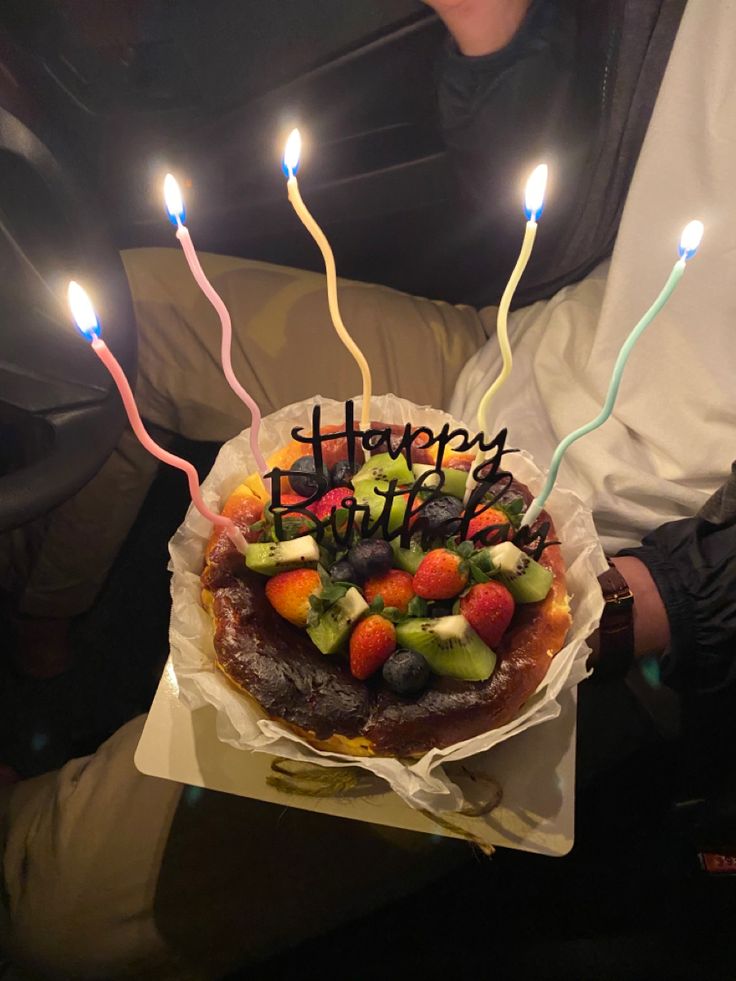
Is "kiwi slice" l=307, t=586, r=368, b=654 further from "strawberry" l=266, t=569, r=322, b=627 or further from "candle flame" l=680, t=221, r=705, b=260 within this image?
"candle flame" l=680, t=221, r=705, b=260

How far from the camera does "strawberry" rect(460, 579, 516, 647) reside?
2.70ft

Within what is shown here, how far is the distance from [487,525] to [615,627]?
26 cm

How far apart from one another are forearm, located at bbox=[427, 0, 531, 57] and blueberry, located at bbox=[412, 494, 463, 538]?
0.83 m

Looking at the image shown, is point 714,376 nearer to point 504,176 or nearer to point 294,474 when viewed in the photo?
point 504,176

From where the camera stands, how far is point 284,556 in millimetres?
864

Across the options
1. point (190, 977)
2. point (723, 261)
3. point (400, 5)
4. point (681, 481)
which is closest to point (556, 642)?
point (681, 481)

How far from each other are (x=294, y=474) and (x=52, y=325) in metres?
0.61

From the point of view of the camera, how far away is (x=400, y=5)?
1288 millimetres

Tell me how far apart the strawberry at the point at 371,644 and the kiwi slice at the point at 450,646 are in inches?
0.8

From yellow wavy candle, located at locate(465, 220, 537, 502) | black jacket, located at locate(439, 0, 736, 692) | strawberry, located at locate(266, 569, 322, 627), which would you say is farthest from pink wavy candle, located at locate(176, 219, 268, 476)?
black jacket, located at locate(439, 0, 736, 692)

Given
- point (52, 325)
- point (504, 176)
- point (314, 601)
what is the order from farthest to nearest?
point (504, 176), point (52, 325), point (314, 601)

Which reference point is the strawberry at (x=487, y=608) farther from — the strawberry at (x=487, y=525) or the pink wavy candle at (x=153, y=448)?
the pink wavy candle at (x=153, y=448)

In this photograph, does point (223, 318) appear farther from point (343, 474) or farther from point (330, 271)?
point (343, 474)

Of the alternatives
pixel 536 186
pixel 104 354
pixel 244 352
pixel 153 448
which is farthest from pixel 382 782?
pixel 244 352
